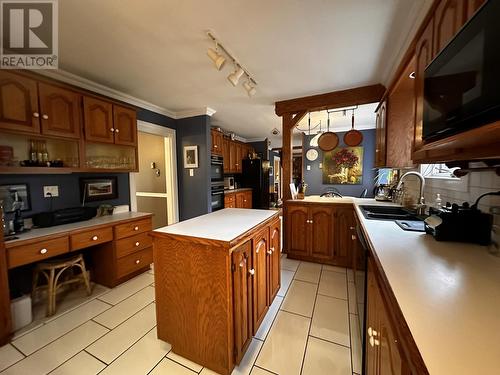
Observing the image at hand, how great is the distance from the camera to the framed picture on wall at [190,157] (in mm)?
3486

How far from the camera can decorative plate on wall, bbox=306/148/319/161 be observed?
5092 mm

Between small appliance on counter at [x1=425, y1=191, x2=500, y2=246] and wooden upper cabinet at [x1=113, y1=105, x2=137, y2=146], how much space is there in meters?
3.16

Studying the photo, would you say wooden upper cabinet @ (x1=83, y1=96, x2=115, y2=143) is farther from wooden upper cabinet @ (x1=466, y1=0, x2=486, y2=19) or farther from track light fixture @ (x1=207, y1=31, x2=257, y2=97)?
wooden upper cabinet @ (x1=466, y1=0, x2=486, y2=19)

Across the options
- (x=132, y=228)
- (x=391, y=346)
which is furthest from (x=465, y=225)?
(x=132, y=228)

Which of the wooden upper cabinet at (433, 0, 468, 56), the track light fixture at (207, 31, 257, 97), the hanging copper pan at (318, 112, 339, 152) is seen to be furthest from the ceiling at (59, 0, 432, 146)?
the hanging copper pan at (318, 112, 339, 152)

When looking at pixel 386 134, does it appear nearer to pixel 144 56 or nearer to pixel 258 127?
pixel 144 56

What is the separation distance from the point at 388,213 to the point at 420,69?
53.5 inches

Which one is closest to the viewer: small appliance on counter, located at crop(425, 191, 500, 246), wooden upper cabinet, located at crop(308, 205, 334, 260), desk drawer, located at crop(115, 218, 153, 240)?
small appliance on counter, located at crop(425, 191, 500, 246)

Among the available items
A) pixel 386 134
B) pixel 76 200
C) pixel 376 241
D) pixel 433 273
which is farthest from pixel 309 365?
pixel 76 200

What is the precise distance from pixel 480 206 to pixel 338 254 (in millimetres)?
1719

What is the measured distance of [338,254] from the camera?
8.75 ft

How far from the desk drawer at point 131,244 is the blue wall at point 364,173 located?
4.03m

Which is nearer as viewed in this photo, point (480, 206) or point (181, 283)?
point (480, 206)

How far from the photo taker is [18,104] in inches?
66.4
